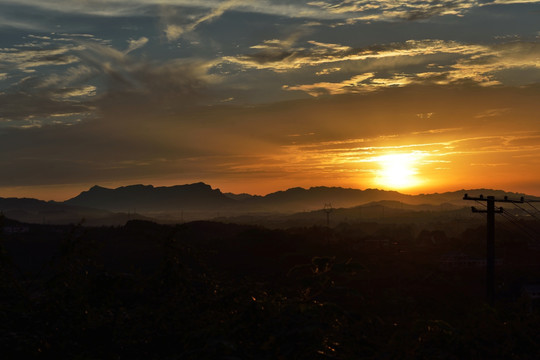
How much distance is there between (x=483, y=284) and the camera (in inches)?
2430

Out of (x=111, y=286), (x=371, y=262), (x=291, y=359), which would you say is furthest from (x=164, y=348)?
(x=371, y=262)

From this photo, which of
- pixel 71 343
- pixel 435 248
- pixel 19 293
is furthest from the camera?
pixel 435 248

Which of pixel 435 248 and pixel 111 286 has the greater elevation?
pixel 111 286

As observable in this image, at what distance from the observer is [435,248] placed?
9400 cm

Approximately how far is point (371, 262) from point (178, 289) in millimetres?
67738

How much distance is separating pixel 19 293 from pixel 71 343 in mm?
1478

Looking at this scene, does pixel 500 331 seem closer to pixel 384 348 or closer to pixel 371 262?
pixel 384 348

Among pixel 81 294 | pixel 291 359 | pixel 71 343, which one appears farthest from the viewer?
pixel 81 294

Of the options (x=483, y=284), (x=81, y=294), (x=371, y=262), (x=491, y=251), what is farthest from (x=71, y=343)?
(x=371, y=262)

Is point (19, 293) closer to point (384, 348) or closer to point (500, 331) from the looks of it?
point (384, 348)

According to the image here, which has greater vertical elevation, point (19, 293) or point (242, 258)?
point (19, 293)

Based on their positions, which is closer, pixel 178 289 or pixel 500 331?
pixel 500 331

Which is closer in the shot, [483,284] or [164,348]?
[164,348]

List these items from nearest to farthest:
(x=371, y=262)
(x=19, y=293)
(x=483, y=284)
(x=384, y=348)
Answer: (x=384, y=348) < (x=19, y=293) < (x=483, y=284) < (x=371, y=262)
